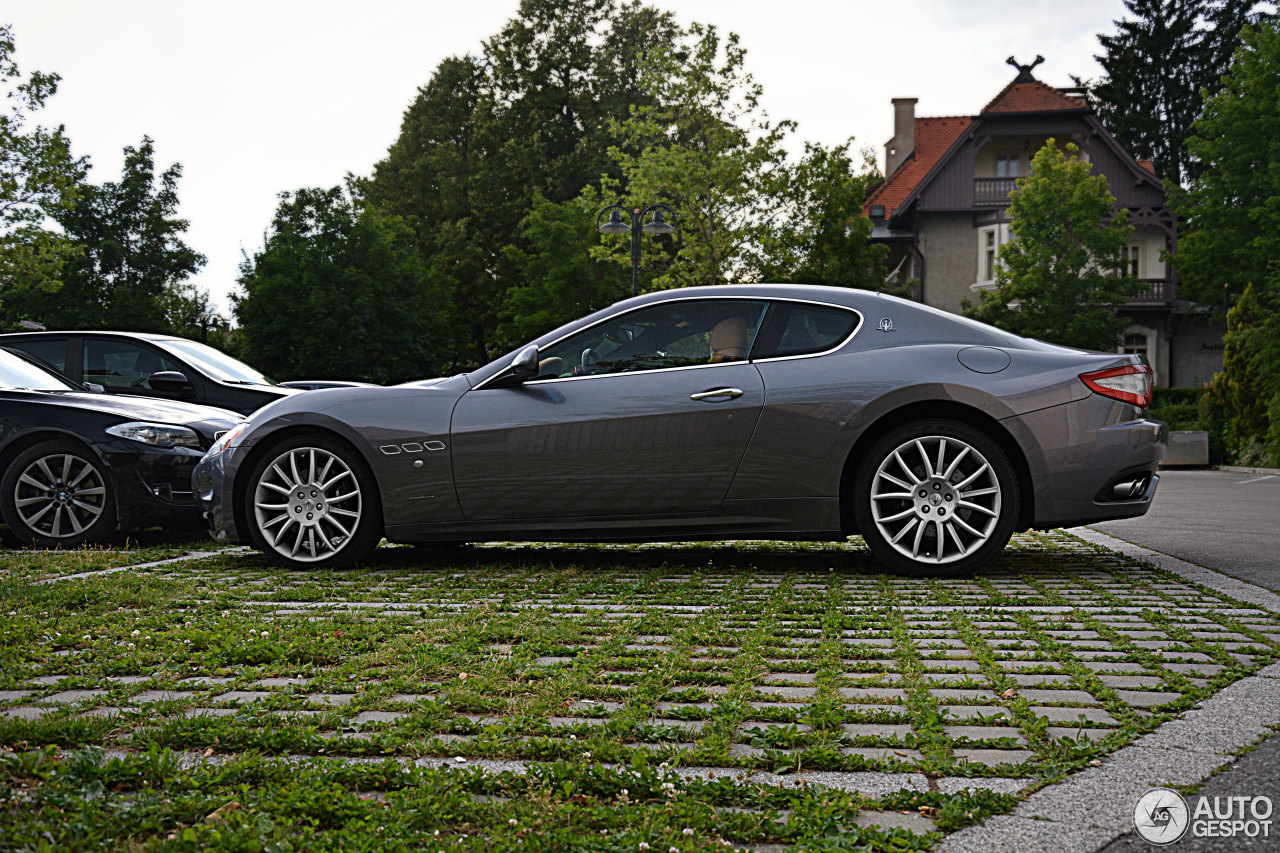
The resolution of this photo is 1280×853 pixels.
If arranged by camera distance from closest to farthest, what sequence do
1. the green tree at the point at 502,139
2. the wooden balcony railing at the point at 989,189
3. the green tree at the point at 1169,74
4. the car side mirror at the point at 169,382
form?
the car side mirror at the point at 169,382, the wooden balcony railing at the point at 989,189, the green tree at the point at 502,139, the green tree at the point at 1169,74

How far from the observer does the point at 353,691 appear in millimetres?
3527

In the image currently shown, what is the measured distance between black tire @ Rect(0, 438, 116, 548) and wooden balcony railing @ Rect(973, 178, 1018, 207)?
40572 mm

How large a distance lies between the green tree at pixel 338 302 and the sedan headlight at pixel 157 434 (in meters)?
33.2

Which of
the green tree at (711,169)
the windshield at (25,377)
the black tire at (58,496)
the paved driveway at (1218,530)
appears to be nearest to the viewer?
the paved driveway at (1218,530)

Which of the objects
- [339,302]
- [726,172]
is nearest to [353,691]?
[726,172]

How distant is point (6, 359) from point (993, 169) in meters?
41.4

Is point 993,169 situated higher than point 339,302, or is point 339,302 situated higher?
point 993,169

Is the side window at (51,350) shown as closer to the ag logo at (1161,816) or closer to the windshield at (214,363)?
the windshield at (214,363)

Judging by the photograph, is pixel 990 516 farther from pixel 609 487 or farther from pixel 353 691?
pixel 353 691

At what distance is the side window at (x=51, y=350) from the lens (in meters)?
10.2

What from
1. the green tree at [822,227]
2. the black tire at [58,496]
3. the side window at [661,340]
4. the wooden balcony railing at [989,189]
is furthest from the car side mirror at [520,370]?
the wooden balcony railing at [989,189]

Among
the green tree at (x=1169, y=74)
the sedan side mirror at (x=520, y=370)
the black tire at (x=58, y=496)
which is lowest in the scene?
the black tire at (x=58, y=496)

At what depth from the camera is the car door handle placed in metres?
6.22

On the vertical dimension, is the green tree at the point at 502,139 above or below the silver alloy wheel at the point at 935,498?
above
